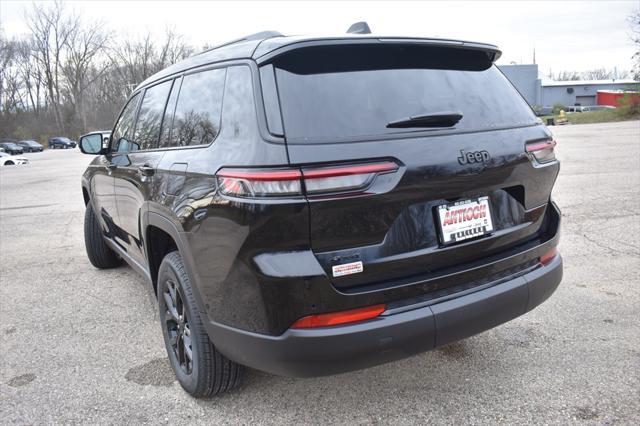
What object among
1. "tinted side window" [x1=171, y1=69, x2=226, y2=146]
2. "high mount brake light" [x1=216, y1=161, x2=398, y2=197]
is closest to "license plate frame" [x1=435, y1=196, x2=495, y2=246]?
"high mount brake light" [x1=216, y1=161, x2=398, y2=197]

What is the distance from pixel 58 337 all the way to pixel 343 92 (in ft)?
9.08

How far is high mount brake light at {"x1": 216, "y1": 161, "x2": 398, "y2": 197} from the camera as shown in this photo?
191cm

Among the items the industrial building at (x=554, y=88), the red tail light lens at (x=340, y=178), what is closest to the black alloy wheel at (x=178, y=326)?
the red tail light lens at (x=340, y=178)

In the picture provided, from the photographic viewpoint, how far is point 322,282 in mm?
1939

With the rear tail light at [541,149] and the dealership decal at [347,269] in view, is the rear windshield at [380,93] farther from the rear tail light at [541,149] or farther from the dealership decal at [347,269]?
the dealership decal at [347,269]

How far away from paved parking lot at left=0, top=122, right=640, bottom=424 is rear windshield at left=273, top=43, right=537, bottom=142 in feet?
4.47

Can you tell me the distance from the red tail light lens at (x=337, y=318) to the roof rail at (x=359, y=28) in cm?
136

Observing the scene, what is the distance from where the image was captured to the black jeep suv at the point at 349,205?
1.95 metres

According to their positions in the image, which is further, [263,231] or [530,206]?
[530,206]

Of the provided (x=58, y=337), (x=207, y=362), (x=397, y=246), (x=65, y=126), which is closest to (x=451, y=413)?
(x=397, y=246)

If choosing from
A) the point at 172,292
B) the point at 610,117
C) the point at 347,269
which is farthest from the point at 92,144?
the point at 610,117

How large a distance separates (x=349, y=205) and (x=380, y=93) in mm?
564

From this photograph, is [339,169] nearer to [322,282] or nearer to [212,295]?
[322,282]

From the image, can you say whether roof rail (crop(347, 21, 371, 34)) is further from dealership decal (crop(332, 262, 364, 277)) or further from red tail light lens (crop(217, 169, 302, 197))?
dealership decal (crop(332, 262, 364, 277))
